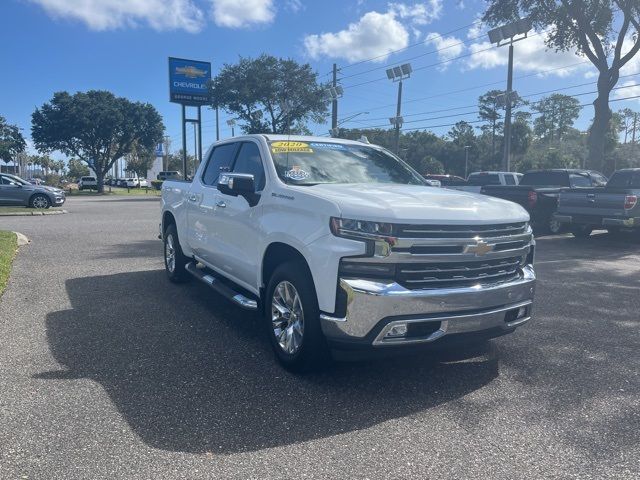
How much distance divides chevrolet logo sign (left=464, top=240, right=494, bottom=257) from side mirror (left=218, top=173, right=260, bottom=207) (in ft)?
6.20

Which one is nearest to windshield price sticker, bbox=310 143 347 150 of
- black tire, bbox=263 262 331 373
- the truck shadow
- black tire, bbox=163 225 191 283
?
black tire, bbox=263 262 331 373

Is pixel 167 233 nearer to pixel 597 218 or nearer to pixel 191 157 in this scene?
pixel 597 218

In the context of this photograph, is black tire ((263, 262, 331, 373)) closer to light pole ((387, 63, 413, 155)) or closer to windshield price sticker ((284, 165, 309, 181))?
windshield price sticker ((284, 165, 309, 181))

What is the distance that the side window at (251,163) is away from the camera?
516cm

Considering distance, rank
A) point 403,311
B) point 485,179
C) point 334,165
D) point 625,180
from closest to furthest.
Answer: point 403,311, point 334,165, point 625,180, point 485,179

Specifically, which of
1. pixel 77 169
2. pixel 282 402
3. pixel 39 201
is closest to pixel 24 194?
pixel 39 201

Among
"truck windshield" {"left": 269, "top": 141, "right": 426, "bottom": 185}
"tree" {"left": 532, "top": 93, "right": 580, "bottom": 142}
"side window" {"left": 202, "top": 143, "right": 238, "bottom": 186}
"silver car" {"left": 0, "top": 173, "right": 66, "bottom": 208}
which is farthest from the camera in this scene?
"tree" {"left": 532, "top": 93, "right": 580, "bottom": 142}

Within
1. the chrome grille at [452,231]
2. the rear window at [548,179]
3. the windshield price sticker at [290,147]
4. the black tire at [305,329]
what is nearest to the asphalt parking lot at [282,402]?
the black tire at [305,329]

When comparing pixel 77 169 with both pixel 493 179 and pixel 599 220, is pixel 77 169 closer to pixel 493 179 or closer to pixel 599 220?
pixel 493 179

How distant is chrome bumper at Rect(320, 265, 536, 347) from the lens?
367 centimetres

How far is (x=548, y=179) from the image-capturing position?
52.9 feet

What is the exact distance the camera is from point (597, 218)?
1227 centimetres

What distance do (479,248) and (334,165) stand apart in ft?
6.05

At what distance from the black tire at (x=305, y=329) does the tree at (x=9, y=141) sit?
5393 cm
